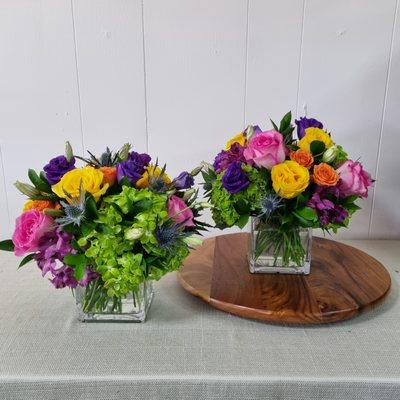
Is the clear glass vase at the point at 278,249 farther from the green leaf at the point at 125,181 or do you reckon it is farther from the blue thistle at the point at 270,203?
the green leaf at the point at 125,181

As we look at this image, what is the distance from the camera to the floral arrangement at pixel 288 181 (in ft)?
2.26

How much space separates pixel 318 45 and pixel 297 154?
434mm

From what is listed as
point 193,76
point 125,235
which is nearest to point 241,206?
point 125,235

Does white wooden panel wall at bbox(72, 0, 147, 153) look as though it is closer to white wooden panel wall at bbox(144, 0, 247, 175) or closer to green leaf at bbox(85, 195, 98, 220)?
white wooden panel wall at bbox(144, 0, 247, 175)

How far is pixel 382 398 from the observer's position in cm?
58

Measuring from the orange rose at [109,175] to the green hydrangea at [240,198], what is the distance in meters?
0.19

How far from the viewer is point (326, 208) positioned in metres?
0.69

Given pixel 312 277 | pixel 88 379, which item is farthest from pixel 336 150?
pixel 88 379

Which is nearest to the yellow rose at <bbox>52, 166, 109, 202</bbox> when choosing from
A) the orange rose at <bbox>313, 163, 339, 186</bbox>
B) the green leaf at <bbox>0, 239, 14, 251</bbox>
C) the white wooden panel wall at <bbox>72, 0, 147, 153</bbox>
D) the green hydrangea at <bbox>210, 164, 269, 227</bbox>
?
the green leaf at <bbox>0, 239, 14, 251</bbox>

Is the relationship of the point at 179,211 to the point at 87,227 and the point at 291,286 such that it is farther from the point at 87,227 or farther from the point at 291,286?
the point at 291,286

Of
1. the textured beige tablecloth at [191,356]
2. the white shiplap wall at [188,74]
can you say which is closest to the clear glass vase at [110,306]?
the textured beige tablecloth at [191,356]

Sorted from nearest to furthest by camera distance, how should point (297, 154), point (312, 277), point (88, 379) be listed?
point (88, 379)
point (297, 154)
point (312, 277)

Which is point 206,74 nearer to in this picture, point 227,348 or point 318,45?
point 318,45

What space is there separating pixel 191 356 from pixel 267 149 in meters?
0.33
